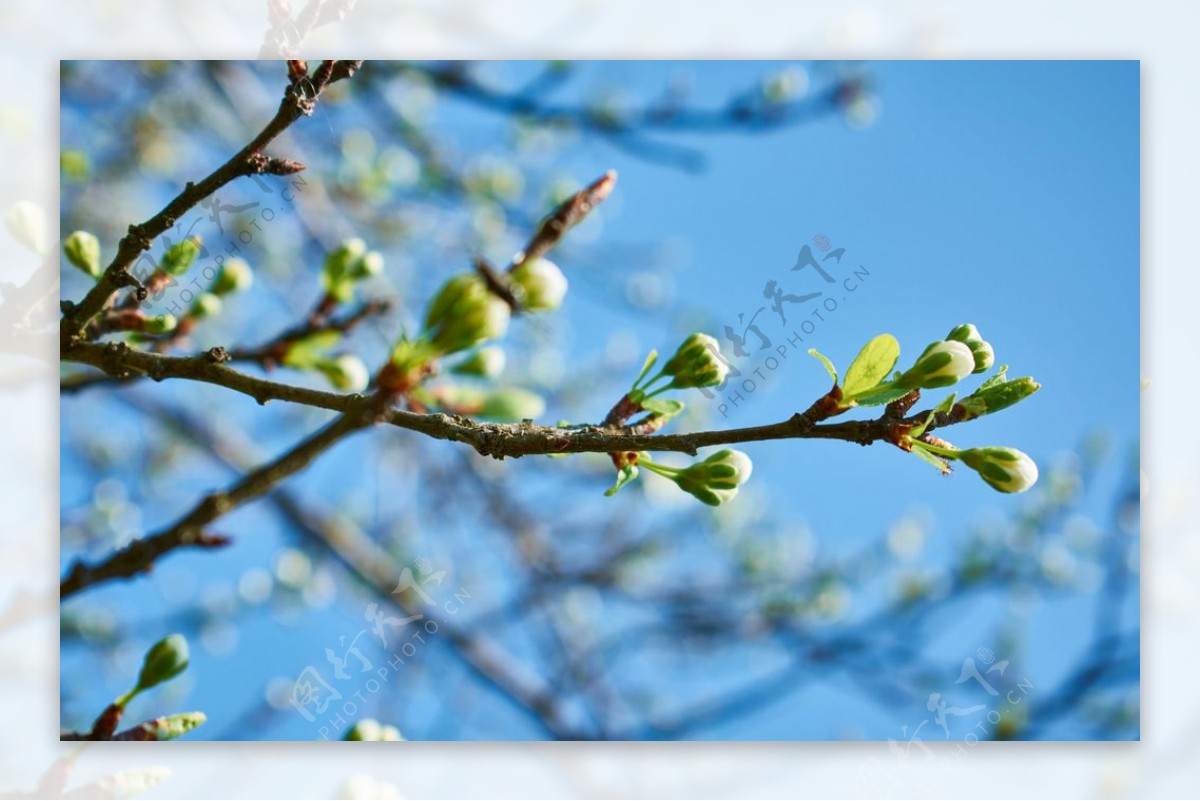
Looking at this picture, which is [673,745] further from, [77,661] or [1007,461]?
[77,661]

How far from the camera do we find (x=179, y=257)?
1008 millimetres

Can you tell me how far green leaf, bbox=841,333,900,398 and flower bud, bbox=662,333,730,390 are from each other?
0.12 m

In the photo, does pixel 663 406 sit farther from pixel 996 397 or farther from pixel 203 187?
pixel 203 187

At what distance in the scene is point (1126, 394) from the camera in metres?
1.59

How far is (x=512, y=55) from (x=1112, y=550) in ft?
4.41

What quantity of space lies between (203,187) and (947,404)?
0.67 meters

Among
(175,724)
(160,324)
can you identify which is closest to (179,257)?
(160,324)

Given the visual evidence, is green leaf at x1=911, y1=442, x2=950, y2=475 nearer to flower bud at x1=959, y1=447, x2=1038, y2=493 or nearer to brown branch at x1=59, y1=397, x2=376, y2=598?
flower bud at x1=959, y1=447, x2=1038, y2=493

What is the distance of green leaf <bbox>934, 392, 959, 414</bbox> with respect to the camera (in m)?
0.86
